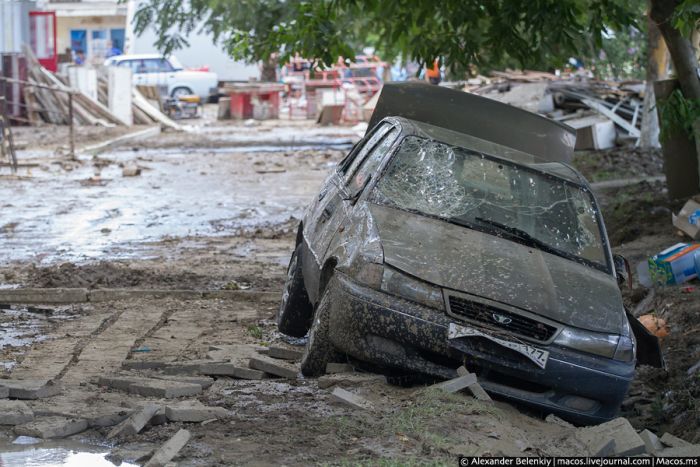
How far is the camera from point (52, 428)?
5410 mm

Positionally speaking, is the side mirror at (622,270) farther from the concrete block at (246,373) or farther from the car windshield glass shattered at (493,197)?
the concrete block at (246,373)

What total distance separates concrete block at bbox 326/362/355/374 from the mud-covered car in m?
0.08

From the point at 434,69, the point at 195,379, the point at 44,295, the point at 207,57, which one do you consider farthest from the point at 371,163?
the point at 207,57

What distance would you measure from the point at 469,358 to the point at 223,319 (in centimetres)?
329

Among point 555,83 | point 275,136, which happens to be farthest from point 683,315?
point 275,136

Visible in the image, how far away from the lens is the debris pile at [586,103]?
23.6 m

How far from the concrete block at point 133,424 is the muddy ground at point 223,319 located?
0.20ft

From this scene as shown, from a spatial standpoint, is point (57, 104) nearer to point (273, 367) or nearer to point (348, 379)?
point (273, 367)

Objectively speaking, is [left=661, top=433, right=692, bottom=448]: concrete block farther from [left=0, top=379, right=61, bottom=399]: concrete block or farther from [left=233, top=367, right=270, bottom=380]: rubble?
[left=0, top=379, right=61, bottom=399]: concrete block

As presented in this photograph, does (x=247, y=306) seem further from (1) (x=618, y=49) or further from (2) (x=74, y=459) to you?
(1) (x=618, y=49)

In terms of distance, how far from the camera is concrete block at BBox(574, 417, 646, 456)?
5035mm

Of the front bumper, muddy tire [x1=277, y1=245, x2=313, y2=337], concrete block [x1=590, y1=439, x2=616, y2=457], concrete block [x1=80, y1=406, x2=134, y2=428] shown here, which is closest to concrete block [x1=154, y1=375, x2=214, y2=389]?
concrete block [x1=80, y1=406, x2=134, y2=428]

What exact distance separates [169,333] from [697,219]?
18.0 ft

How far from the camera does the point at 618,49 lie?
36.2 m
